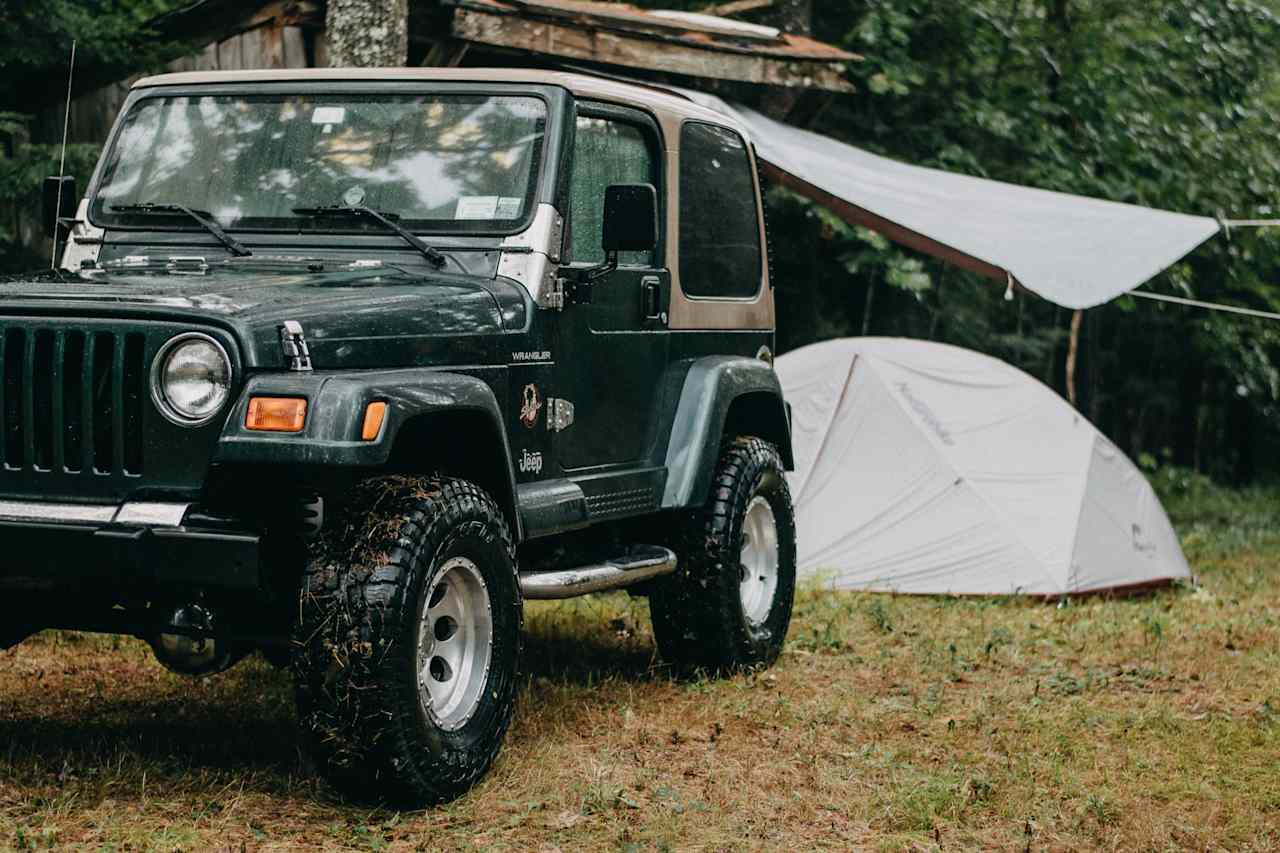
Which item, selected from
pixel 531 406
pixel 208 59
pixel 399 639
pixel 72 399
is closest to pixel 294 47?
pixel 208 59

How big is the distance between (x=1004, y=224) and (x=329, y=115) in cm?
484

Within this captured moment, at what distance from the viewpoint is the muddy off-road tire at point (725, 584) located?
6.59 meters

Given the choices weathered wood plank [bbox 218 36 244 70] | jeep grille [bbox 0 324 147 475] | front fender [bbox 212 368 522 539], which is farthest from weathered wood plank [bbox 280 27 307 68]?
front fender [bbox 212 368 522 539]

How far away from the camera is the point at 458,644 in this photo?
5039 millimetres

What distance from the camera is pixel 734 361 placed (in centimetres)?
672

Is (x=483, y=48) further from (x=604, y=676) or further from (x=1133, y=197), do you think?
(x=1133, y=197)

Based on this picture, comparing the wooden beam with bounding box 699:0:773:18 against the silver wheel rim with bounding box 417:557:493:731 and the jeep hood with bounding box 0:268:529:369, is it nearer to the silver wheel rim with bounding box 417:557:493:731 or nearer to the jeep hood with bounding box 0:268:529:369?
the jeep hood with bounding box 0:268:529:369

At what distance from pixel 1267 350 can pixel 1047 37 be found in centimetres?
442

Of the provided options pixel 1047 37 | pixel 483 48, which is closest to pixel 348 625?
pixel 483 48

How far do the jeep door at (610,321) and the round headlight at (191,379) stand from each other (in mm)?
1404

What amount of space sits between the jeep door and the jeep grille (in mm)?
1543

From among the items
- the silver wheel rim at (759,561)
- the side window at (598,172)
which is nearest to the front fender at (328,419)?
the side window at (598,172)

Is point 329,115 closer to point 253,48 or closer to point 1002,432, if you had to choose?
point 253,48

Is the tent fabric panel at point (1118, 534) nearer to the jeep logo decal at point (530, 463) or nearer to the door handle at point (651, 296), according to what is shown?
the door handle at point (651, 296)
